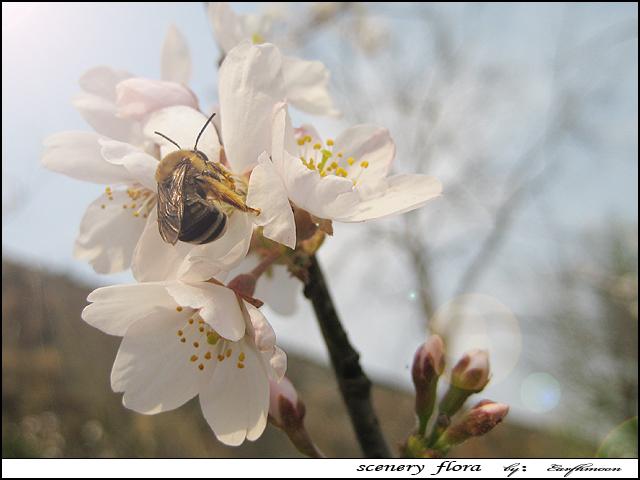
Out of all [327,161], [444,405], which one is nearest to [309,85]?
[327,161]

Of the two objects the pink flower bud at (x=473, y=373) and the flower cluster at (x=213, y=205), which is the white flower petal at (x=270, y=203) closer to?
the flower cluster at (x=213, y=205)

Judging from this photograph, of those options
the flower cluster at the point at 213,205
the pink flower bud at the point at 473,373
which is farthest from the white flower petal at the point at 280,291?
Result: the pink flower bud at the point at 473,373

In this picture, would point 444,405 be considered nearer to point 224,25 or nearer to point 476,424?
point 476,424

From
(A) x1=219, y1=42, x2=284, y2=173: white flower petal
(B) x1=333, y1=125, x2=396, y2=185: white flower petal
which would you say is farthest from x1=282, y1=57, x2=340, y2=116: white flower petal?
(A) x1=219, y1=42, x2=284, y2=173: white flower petal

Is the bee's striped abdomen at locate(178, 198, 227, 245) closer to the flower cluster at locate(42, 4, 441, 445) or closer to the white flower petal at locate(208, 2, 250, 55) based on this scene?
the flower cluster at locate(42, 4, 441, 445)

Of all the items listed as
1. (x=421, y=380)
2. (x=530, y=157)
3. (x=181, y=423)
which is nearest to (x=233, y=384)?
(x=421, y=380)
